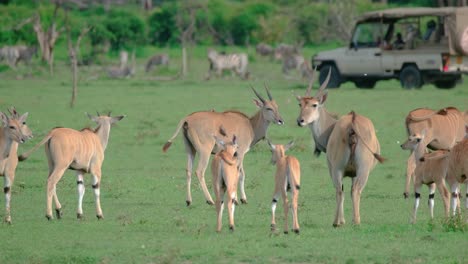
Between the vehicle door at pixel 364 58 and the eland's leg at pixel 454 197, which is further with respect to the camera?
the vehicle door at pixel 364 58

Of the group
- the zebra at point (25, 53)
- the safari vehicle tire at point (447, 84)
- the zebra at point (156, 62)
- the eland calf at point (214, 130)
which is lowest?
the eland calf at point (214, 130)

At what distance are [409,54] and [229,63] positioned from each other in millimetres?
9175

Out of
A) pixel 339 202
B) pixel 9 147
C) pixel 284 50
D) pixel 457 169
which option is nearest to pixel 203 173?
pixel 9 147

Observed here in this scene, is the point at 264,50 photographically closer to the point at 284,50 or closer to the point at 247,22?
the point at 284,50

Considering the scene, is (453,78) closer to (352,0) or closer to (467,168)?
(352,0)

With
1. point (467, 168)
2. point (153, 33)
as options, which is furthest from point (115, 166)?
point (153, 33)

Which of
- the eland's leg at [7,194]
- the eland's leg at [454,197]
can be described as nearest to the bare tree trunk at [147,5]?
the eland's leg at [7,194]

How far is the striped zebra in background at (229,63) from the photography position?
3672 cm

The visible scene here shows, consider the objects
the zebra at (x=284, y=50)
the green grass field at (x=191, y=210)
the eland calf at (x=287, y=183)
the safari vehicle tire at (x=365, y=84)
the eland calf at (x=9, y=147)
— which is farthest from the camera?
the zebra at (x=284, y=50)

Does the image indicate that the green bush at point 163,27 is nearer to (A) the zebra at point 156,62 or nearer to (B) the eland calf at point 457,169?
(A) the zebra at point 156,62

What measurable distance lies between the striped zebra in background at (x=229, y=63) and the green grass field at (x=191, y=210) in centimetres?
1009

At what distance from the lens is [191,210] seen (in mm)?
12930

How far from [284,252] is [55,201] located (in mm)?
3104

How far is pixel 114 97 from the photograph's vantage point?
28.3 meters
